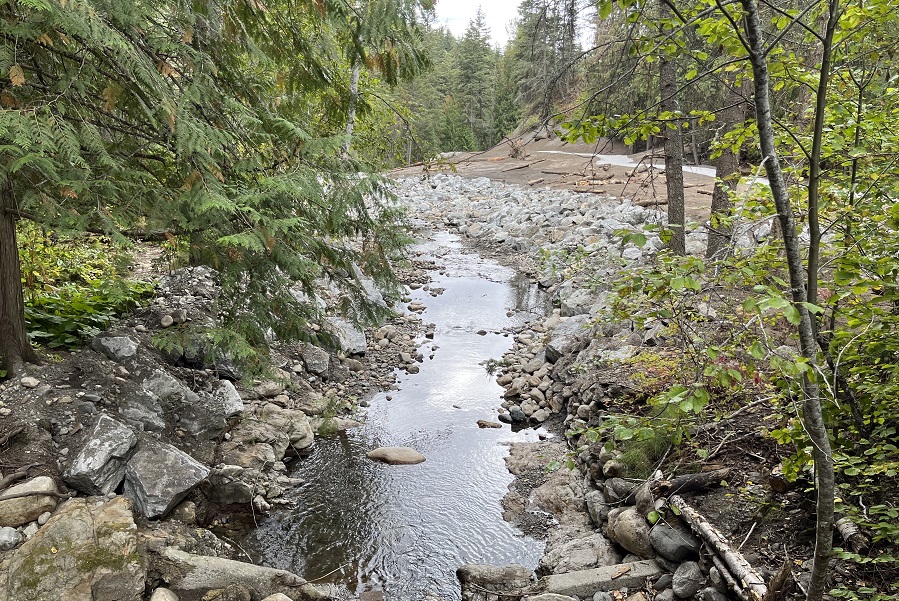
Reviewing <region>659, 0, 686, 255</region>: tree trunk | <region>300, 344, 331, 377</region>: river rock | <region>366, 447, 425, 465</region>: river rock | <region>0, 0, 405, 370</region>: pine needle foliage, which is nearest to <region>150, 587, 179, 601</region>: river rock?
<region>0, 0, 405, 370</region>: pine needle foliage

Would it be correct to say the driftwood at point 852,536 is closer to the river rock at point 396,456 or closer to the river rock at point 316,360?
the river rock at point 396,456

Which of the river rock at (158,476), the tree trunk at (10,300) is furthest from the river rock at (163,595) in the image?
the tree trunk at (10,300)

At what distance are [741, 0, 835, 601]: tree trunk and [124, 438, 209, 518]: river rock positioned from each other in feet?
16.7

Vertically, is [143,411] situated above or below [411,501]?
above

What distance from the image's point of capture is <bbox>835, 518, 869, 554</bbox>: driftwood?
3.19 m

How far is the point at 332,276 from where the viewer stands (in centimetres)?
603

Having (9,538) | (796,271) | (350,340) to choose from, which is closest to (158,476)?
(9,538)

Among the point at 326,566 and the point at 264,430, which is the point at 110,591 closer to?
the point at 326,566

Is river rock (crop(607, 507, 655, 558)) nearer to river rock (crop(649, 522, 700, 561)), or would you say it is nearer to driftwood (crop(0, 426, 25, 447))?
river rock (crop(649, 522, 700, 561))

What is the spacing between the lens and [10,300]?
501 centimetres

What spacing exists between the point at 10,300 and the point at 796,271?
6.11 metres

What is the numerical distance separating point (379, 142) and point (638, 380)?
4.47 meters

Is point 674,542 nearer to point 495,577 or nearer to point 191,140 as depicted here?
point 495,577

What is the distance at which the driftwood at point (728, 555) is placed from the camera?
11.3ft
